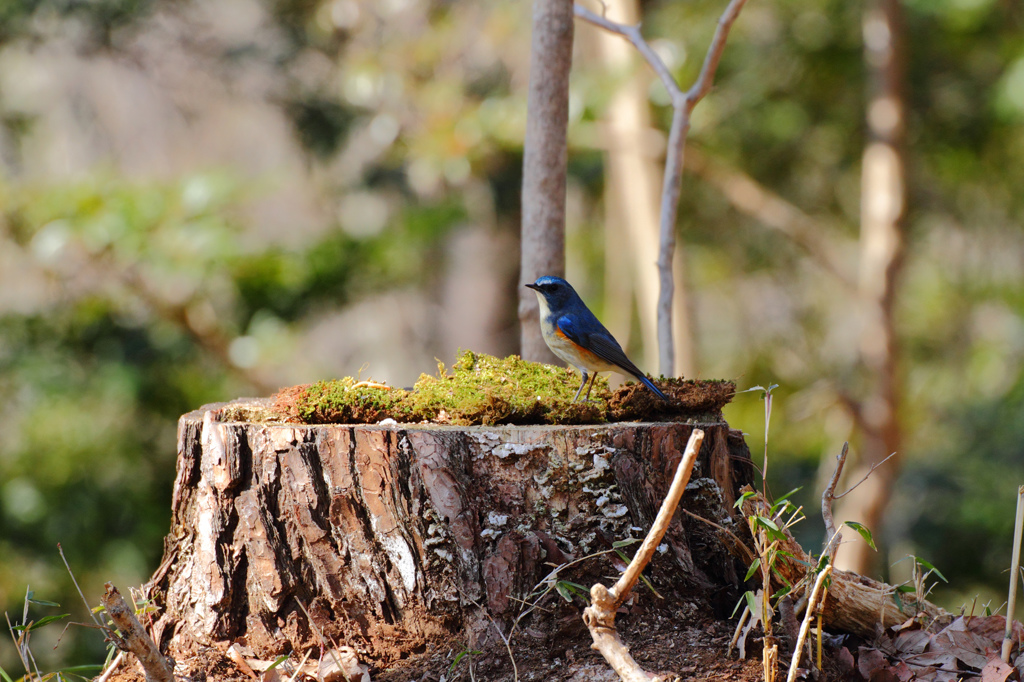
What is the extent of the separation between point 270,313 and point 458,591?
233 inches

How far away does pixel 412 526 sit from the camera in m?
2.33

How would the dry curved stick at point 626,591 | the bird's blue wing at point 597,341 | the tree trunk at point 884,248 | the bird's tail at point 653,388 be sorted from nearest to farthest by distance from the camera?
the dry curved stick at point 626,591 < the bird's tail at point 653,388 < the bird's blue wing at point 597,341 < the tree trunk at point 884,248

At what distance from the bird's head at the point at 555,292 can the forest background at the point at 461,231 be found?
3883 mm

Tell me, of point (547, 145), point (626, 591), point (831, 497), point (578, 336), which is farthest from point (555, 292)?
point (626, 591)

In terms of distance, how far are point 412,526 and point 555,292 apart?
105 cm

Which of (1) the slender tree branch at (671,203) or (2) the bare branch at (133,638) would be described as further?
(1) the slender tree branch at (671,203)

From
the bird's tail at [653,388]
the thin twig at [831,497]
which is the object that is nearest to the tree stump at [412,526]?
the bird's tail at [653,388]

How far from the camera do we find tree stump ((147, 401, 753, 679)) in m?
2.31

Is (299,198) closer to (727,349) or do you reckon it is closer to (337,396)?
(727,349)

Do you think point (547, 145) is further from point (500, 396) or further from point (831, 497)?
point (831, 497)

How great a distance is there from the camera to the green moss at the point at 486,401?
8.42 ft

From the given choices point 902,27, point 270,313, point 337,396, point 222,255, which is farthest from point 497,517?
point 902,27

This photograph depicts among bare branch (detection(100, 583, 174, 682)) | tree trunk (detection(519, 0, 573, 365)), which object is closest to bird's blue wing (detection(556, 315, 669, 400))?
tree trunk (detection(519, 0, 573, 365))

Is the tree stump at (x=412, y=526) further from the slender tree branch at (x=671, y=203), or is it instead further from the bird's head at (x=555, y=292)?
the slender tree branch at (x=671, y=203)
